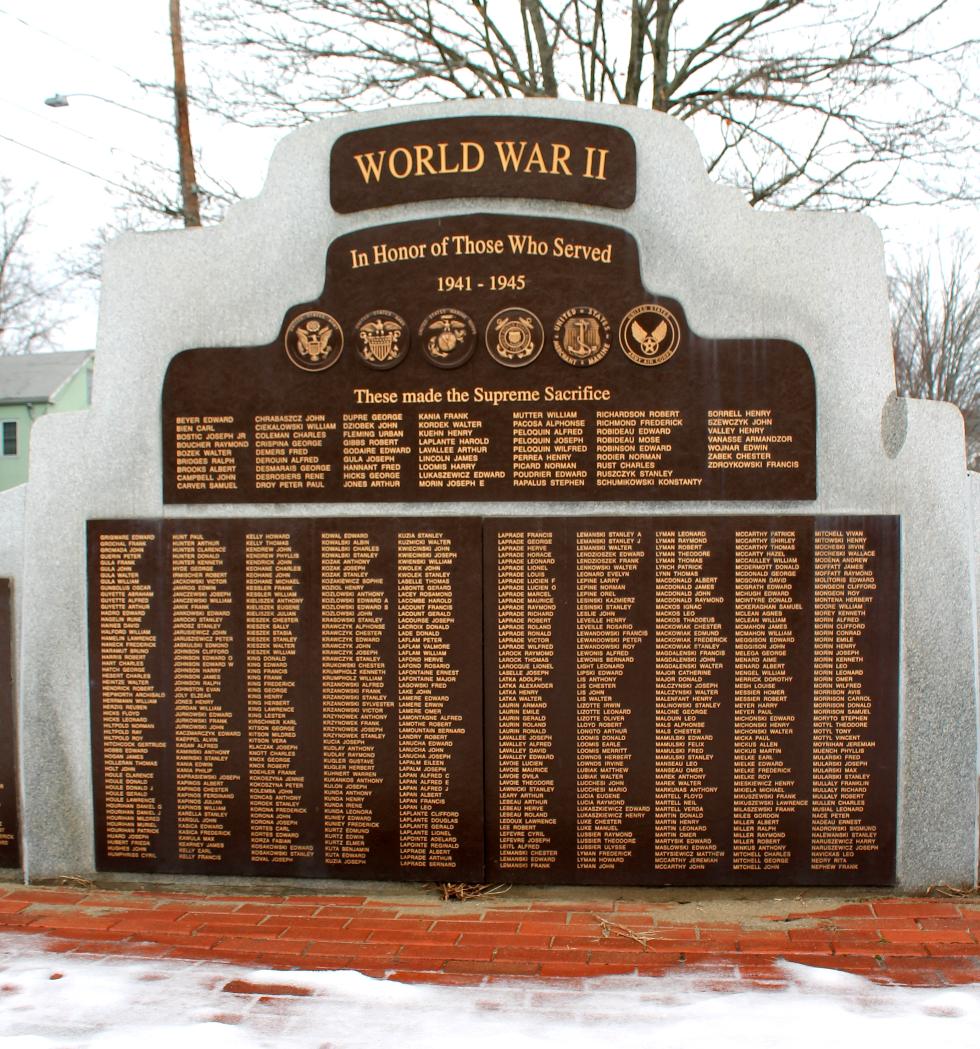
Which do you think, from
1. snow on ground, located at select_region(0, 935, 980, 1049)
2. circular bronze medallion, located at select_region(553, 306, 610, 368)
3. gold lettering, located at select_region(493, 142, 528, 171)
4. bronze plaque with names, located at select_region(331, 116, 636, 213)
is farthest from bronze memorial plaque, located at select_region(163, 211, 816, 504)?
snow on ground, located at select_region(0, 935, 980, 1049)

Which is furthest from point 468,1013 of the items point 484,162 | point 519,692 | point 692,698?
point 484,162

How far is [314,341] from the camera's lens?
207 inches

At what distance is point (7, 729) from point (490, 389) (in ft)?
10.4

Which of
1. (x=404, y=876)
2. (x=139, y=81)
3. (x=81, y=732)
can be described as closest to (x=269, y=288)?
(x=81, y=732)

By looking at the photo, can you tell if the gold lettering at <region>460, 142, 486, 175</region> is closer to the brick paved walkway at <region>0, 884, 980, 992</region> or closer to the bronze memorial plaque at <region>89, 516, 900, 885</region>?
the bronze memorial plaque at <region>89, 516, 900, 885</region>

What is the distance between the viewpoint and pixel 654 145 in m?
5.11

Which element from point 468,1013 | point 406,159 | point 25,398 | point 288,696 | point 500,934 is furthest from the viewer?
point 25,398

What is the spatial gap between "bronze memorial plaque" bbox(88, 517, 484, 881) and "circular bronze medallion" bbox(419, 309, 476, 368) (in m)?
0.81

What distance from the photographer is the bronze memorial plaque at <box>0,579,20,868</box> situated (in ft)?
18.0

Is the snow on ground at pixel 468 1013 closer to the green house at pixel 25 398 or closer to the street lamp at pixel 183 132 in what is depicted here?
the street lamp at pixel 183 132

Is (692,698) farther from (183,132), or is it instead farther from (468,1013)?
(183,132)

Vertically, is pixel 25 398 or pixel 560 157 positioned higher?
pixel 25 398

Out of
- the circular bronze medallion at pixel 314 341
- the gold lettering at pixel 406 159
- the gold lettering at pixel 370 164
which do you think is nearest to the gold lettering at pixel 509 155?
the gold lettering at pixel 406 159

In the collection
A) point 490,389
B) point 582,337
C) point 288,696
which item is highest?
point 582,337
